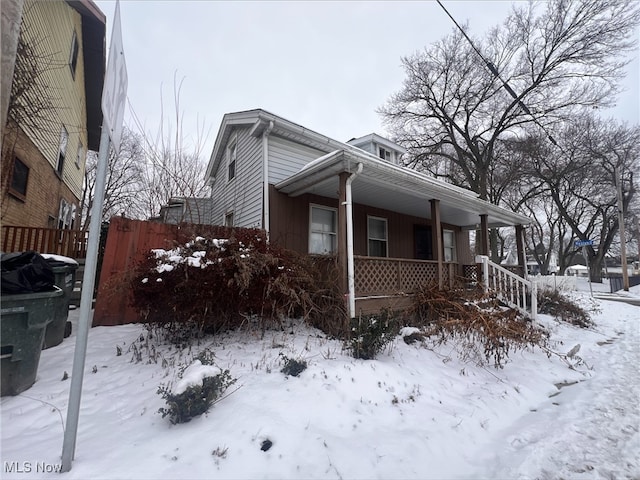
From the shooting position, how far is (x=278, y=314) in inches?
185

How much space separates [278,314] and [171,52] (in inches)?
276

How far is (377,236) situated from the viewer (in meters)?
9.56

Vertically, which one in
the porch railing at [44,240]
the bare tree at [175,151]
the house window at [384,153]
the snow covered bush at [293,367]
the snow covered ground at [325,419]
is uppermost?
the house window at [384,153]

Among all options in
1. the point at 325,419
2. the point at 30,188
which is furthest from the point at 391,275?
the point at 30,188

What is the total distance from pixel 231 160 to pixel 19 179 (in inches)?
209

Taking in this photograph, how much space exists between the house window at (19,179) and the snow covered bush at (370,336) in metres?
7.96

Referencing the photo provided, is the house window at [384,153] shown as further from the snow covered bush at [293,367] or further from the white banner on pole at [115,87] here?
the white banner on pole at [115,87]

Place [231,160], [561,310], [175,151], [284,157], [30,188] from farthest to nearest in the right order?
1. [231,160]
2. [561,310]
3. [284,157]
4. [30,188]
5. [175,151]

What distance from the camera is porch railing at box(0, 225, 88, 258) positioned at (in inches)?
250

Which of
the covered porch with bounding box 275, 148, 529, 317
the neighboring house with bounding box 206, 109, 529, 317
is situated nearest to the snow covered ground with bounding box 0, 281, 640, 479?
the covered porch with bounding box 275, 148, 529, 317

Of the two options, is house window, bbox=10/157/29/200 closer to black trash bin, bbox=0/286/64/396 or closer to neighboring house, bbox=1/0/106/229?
neighboring house, bbox=1/0/106/229

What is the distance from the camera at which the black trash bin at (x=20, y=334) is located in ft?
8.74

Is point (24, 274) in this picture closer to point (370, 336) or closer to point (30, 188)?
point (370, 336)

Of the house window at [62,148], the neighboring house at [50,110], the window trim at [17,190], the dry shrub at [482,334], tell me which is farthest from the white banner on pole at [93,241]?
the house window at [62,148]
